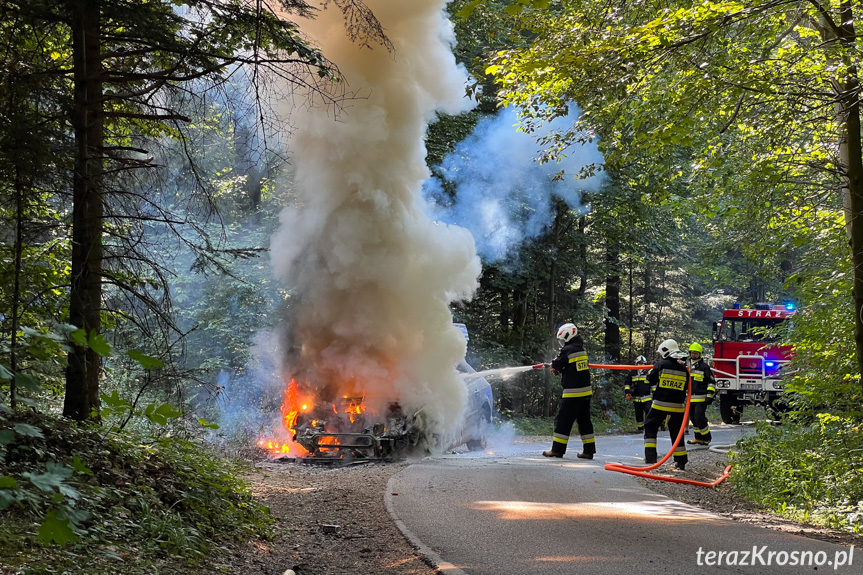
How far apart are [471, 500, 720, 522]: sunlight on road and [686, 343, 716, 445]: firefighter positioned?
653 cm

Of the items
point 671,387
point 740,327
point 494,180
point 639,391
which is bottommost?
point 639,391

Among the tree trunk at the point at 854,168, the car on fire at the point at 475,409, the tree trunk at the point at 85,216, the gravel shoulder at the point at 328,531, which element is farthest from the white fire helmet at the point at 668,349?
the tree trunk at the point at 85,216

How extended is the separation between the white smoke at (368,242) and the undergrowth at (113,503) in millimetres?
5205

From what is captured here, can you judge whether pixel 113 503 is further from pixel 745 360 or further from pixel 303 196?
pixel 745 360

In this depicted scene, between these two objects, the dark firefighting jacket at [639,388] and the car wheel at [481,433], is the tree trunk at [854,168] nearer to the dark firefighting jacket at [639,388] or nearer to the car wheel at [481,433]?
the car wheel at [481,433]

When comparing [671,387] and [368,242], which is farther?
[368,242]

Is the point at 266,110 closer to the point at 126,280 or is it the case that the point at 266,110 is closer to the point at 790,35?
the point at 126,280

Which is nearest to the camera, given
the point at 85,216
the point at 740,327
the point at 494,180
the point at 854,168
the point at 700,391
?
the point at 85,216

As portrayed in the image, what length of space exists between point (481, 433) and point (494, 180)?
7.68 meters

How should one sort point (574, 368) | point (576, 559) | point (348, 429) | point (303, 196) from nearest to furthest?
1. point (576, 559)
2. point (574, 368)
3. point (348, 429)
4. point (303, 196)

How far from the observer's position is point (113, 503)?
196 inches

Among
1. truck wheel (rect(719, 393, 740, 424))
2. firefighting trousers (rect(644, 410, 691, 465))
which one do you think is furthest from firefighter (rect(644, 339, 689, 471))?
truck wheel (rect(719, 393, 740, 424))

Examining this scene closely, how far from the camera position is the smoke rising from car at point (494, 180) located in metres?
18.6
